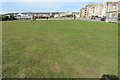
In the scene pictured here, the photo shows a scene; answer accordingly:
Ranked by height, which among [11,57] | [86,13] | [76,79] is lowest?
[76,79]

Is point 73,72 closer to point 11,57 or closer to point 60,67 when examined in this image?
point 60,67

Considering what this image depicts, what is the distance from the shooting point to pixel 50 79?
3.39 m

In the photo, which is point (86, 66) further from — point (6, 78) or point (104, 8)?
point (104, 8)

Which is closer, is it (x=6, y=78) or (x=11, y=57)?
(x=6, y=78)

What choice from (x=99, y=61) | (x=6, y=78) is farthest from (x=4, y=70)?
(x=99, y=61)

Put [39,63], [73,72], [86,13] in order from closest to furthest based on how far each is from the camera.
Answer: [73,72], [39,63], [86,13]

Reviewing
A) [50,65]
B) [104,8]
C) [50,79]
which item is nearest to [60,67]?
[50,65]

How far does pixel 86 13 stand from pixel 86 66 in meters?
118

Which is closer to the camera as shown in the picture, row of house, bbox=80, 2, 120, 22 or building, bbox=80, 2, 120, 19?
row of house, bbox=80, 2, 120, 22

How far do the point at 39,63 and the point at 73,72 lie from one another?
163cm

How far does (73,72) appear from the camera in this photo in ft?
12.6

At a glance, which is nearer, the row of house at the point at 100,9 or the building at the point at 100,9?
the row of house at the point at 100,9

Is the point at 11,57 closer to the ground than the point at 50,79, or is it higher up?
higher up

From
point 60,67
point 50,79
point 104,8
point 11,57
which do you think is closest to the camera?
point 50,79
